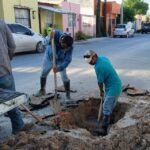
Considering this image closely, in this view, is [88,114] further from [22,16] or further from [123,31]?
[123,31]

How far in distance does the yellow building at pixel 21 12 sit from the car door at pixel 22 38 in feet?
12.8

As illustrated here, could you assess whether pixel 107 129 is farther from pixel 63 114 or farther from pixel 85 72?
pixel 85 72

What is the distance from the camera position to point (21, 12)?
2527 centimetres

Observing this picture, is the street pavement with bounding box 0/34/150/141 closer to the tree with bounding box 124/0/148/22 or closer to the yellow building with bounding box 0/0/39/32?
the yellow building with bounding box 0/0/39/32

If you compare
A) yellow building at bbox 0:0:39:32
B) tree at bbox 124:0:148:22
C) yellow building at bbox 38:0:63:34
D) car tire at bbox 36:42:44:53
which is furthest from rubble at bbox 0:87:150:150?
tree at bbox 124:0:148:22

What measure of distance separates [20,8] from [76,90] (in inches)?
687

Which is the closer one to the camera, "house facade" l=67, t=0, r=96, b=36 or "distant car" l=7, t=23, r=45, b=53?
"distant car" l=7, t=23, r=45, b=53

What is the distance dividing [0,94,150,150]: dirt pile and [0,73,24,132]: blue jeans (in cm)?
27

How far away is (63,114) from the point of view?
6.24 meters

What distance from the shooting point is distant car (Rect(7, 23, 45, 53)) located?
17.9 meters

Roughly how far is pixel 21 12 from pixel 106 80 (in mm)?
20315

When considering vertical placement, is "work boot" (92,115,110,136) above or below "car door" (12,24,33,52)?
below

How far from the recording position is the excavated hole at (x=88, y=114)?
652 cm

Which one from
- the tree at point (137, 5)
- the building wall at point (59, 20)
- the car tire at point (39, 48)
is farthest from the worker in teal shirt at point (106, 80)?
the tree at point (137, 5)
